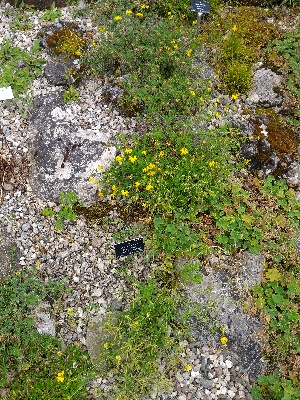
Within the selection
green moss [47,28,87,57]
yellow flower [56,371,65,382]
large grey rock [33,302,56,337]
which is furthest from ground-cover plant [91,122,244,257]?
green moss [47,28,87,57]

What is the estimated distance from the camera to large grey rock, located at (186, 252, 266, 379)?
4812 millimetres

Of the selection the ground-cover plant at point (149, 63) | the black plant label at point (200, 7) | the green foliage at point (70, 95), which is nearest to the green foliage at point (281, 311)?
the ground-cover plant at point (149, 63)

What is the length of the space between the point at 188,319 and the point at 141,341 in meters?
0.63

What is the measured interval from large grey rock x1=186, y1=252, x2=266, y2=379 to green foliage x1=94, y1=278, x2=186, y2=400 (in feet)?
0.95

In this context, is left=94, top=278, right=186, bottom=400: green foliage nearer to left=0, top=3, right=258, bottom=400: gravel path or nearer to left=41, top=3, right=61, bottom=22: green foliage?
left=0, top=3, right=258, bottom=400: gravel path

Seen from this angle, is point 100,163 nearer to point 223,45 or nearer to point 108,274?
point 108,274

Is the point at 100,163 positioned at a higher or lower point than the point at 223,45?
lower

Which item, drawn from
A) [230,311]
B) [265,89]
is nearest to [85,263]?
[230,311]

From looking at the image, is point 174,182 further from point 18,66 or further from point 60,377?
point 18,66

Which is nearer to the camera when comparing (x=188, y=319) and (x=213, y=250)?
(x=188, y=319)

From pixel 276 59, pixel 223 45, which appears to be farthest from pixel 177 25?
pixel 276 59

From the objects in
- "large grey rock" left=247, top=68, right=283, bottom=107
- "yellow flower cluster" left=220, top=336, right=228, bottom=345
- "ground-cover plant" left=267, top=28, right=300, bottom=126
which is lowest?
"yellow flower cluster" left=220, top=336, right=228, bottom=345

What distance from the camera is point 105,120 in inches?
243

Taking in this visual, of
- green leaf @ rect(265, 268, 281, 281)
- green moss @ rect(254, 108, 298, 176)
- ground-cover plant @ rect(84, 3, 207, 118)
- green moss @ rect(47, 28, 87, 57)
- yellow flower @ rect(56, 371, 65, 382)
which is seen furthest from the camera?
green moss @ rect(47, 28, 87, 57)
